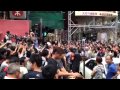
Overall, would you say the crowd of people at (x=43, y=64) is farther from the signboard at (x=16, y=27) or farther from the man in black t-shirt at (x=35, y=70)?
the signboard at (x=16, y=27)

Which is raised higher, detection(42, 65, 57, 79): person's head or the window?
detection(42, 65, 57, 79): person's head

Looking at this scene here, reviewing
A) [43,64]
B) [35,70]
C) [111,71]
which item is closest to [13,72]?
[35,70]

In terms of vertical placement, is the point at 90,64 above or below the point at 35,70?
below

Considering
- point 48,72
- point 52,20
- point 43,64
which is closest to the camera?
point 48,72

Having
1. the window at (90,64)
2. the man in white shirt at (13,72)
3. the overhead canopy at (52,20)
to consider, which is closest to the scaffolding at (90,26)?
the overhead canopy at (52,20)

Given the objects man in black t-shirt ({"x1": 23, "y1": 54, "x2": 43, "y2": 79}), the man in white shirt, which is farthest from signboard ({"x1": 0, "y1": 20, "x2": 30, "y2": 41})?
the man in white shirt

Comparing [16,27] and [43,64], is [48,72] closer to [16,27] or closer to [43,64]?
[43,64]

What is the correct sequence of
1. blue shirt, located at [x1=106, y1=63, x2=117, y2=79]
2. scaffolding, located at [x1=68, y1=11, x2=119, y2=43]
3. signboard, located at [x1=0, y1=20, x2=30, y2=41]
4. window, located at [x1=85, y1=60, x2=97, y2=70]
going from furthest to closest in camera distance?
scaffolding, located at [x1=68, y1=11, x2=119, y2=43]
signboard, located at [x1=0, y1=20, x2=30, y2=41]
window, located at [x1=85, y1=60, x2=97, y2=70]
blue shirt, located at [x1=106, y1=63, x2=117, y2=79]

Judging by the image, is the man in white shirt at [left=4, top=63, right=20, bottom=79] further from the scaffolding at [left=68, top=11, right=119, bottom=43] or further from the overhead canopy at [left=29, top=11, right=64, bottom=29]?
the scaffolding at [left=68, top=11, right=119, bottom=43]

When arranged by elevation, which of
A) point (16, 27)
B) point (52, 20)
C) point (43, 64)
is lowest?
point (43, 64)

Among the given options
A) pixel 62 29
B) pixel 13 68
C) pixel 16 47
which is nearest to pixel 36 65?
pixel 13 68

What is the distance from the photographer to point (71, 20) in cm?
1016
